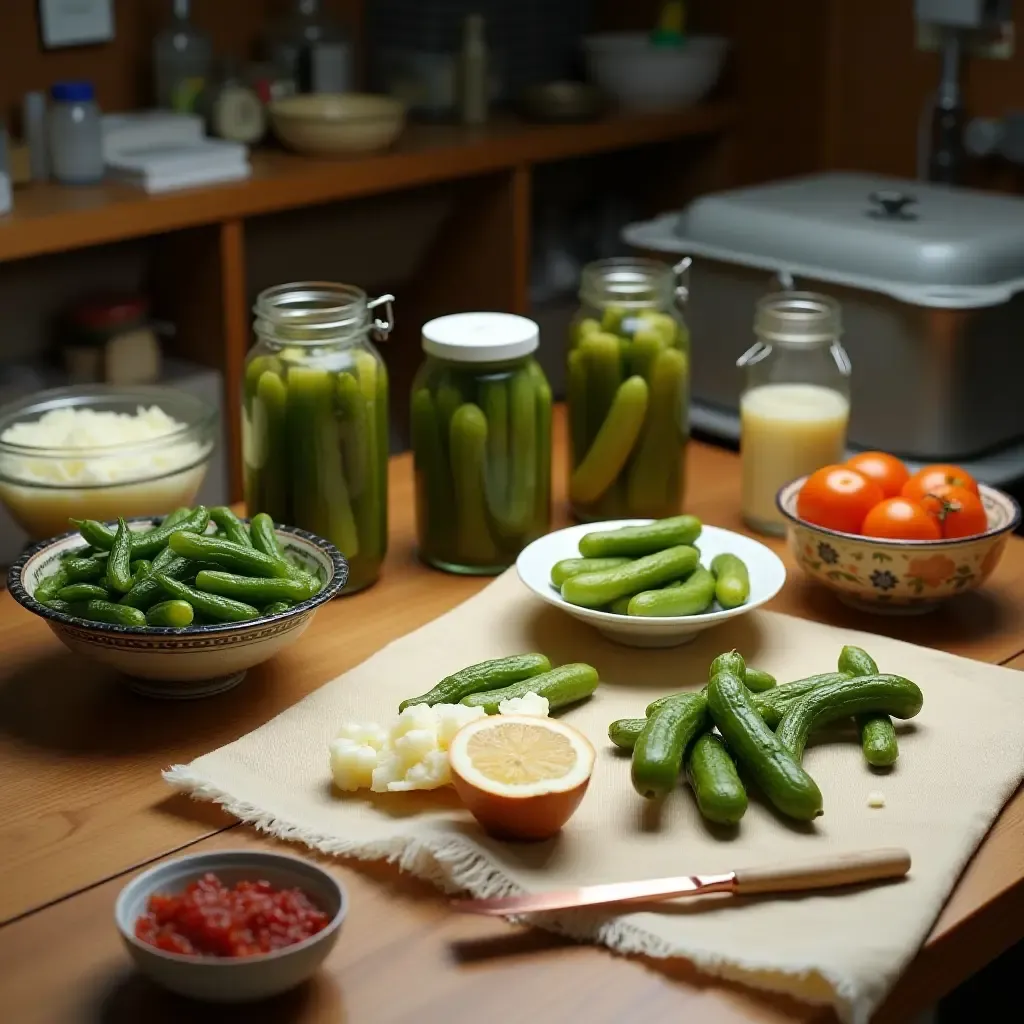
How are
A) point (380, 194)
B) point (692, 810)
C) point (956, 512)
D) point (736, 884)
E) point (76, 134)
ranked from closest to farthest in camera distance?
point (736, 884), point (692, 810), point (956, 512), point (76, 134), point (380, 194)

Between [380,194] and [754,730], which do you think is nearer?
[754,730]

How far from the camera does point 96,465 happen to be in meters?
1.53

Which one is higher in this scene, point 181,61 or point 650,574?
point 181,61

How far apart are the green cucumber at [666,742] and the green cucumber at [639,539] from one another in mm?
251

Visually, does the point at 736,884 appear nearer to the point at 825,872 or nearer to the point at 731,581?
the point at 825,872

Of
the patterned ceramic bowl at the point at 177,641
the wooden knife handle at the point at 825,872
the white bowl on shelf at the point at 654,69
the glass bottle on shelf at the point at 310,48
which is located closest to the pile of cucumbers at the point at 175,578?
the patterned ceramic bowl at the point at 177,641

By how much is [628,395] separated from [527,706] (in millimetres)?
517

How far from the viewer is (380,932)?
1.00 metres


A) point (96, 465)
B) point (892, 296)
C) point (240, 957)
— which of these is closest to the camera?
point (240, 957)

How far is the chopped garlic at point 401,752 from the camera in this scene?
1.11 meters

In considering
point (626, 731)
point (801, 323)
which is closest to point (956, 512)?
point (801, 323)

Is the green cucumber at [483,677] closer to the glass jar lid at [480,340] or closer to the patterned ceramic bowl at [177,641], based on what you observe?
the patterned ceramic bowl at [177,641]

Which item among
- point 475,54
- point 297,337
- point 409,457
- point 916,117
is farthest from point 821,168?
point 297,337

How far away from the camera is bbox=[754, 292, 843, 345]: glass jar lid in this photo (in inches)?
65.9
